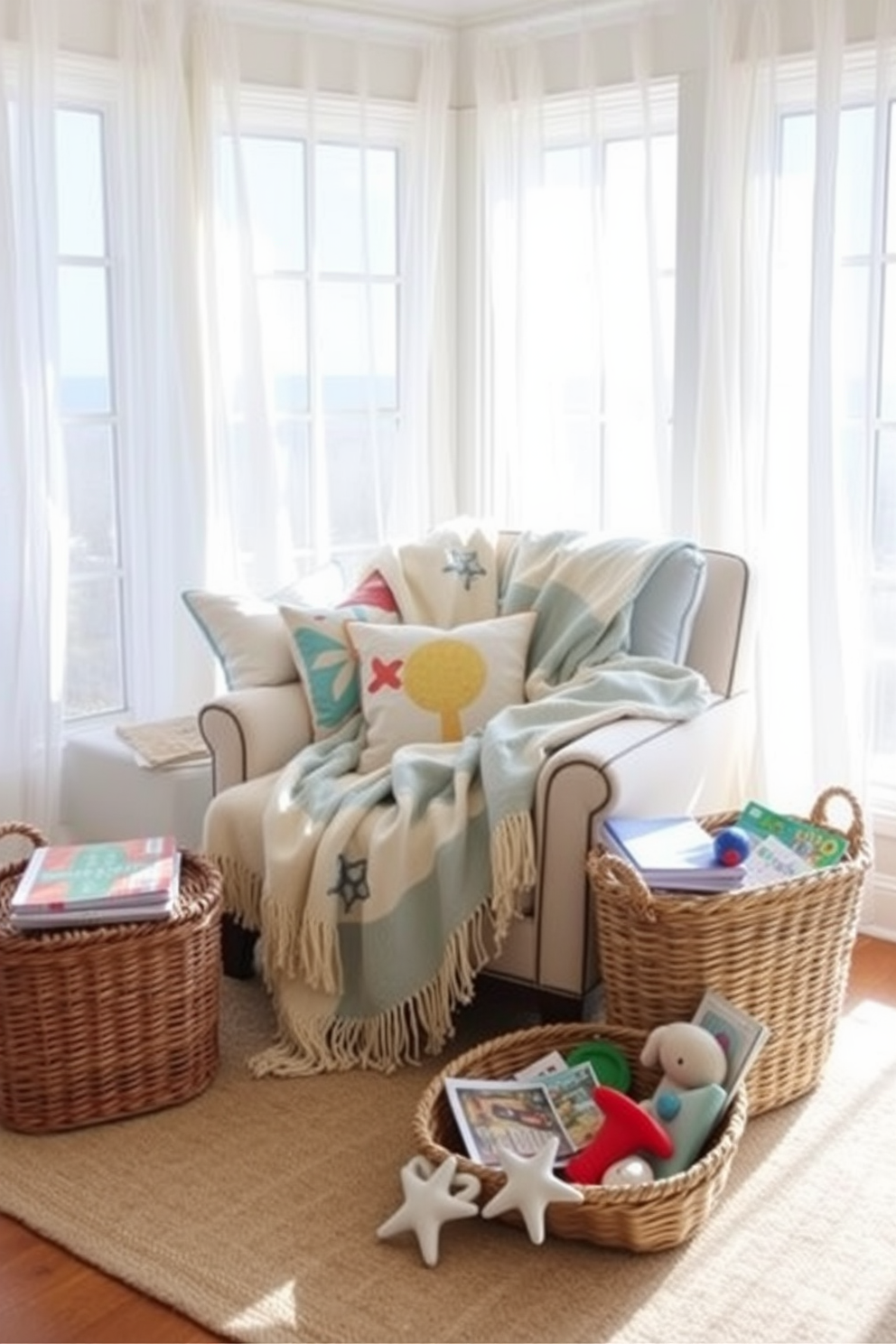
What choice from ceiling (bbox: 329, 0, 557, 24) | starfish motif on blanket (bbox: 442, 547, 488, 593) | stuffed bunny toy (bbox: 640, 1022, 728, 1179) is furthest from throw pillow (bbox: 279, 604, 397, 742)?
ceiling (bbox: 329, 0, 557, 24)

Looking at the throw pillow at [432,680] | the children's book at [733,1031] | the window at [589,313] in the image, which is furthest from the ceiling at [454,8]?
the children's book at [733,1031]

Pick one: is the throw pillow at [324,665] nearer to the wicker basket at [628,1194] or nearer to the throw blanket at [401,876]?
the throw blanket at [401,876]

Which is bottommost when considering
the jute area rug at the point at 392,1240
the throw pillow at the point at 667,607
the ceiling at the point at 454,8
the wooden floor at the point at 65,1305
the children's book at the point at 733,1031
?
the wooden floor at the point at 65,1305

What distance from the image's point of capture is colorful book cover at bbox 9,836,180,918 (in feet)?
8.31

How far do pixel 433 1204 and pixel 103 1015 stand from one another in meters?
0.68

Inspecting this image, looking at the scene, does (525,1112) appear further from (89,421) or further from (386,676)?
(89,421)

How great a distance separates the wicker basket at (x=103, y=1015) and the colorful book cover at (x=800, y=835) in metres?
0.98

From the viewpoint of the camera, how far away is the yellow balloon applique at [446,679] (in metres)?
3.13

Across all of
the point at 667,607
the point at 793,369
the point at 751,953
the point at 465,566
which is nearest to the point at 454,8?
the point at 793,369

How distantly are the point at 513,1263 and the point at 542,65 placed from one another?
9.63ft

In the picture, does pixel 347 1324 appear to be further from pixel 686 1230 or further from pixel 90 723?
pixel 90 723

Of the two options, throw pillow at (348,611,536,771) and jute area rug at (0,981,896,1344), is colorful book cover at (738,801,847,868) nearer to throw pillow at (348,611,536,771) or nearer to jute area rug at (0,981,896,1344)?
jute area rug at (0,981,896,1344)

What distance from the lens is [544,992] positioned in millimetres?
2816

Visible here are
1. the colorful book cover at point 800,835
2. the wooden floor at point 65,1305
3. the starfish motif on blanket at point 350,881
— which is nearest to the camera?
the wooden floor at point 65,1305
